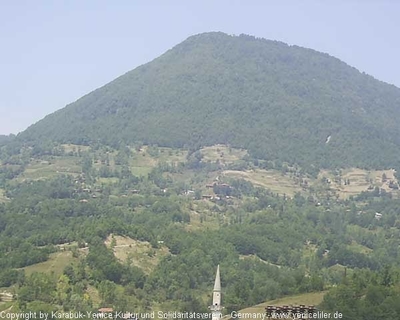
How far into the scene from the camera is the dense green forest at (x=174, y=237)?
6050cm

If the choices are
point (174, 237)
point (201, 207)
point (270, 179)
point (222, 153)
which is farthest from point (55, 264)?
point (222, 153)

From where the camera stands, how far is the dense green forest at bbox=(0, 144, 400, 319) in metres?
60.5

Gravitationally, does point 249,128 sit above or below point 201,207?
above

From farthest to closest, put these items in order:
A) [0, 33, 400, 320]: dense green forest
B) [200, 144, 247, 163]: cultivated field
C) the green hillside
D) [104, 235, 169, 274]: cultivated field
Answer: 1. the green hillside
2. [200, 144, 247, 163]: cultivated field
3. [104, 235, 169, 274]: cultivated field
4. [0, 33, 400, 320]: dense green forest

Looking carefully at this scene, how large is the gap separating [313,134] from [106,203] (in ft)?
256

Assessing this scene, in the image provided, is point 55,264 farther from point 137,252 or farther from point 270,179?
point 270,179

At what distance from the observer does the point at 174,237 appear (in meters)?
85.3

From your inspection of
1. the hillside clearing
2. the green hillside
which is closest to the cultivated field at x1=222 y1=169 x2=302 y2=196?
the green hillside

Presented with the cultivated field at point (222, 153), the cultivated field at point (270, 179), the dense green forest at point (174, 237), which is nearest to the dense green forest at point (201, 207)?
the dense green forest at point (174, 237)

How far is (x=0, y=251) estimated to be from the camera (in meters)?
74.2

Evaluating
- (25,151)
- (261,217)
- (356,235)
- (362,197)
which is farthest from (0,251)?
(25,151)

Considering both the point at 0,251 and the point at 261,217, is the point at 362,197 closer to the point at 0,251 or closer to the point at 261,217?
the point at 261,217

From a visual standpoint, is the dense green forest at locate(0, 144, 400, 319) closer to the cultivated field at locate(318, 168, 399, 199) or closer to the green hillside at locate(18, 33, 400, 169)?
the cultivated field at locate(318, 168, 399, 199)

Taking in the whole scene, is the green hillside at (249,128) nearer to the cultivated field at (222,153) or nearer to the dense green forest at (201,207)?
the dense green forest at (201,207)
